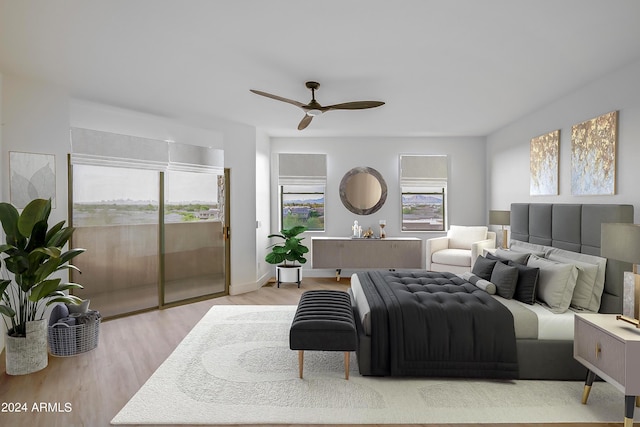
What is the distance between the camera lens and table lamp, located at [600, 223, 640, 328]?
88.4 inches

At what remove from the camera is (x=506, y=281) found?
3330 millimetres

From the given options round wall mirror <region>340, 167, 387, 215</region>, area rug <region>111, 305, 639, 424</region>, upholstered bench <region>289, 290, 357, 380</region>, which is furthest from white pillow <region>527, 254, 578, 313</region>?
round wall mirror <region>340, 167, 387, 215</region>

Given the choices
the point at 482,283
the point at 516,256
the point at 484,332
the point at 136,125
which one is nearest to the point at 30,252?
the point at 136,125

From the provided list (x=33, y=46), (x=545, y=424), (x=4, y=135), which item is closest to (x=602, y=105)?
(x=545, y=424)

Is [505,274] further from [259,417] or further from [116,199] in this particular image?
[116,199]

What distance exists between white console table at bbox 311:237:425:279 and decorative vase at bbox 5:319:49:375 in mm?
3929

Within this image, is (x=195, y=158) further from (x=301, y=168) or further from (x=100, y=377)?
(x=100, y=377)

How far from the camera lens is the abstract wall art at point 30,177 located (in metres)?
3.49

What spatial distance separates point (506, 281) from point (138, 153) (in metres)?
4.38

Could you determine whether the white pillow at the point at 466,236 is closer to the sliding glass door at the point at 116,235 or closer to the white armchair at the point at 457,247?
the white armchair at the point at 457,247

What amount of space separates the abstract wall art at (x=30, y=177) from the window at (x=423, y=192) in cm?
526

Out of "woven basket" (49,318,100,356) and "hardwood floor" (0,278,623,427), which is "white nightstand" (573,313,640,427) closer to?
Answer: "hardwood floor" (0,278,623,427)

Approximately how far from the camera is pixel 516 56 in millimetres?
3016

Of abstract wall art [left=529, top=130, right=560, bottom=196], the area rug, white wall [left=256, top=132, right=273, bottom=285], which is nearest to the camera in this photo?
the area rug
